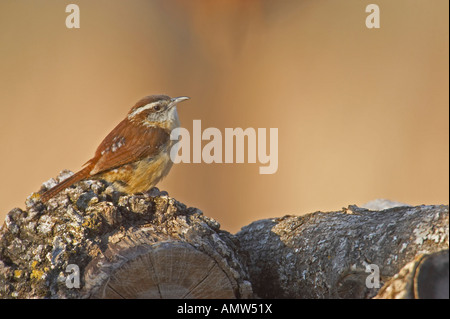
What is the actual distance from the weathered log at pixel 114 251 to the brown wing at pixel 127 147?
835 mm

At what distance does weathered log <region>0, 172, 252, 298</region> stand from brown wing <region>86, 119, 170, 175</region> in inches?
32.9

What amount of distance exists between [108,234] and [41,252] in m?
0.36

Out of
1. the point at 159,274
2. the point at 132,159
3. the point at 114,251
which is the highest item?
the point at 132,159

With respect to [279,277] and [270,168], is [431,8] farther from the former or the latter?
[279,277]

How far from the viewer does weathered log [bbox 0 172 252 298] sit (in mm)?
2676

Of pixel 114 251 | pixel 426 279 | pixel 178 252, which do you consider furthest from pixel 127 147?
pixel 426 279

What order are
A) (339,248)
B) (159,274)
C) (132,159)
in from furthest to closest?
(132,159) < (339,248) < (159,274)

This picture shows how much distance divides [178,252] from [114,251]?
33cm

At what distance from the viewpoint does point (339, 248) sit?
116 inches

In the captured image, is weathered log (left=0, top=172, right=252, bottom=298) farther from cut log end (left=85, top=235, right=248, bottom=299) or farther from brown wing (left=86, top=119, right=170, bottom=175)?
brown wing (left=86, top=119, right=170, bottom=175)

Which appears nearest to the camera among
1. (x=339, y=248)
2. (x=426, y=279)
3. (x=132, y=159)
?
(x=426, y=279)

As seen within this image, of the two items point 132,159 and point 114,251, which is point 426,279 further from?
point 132,159
